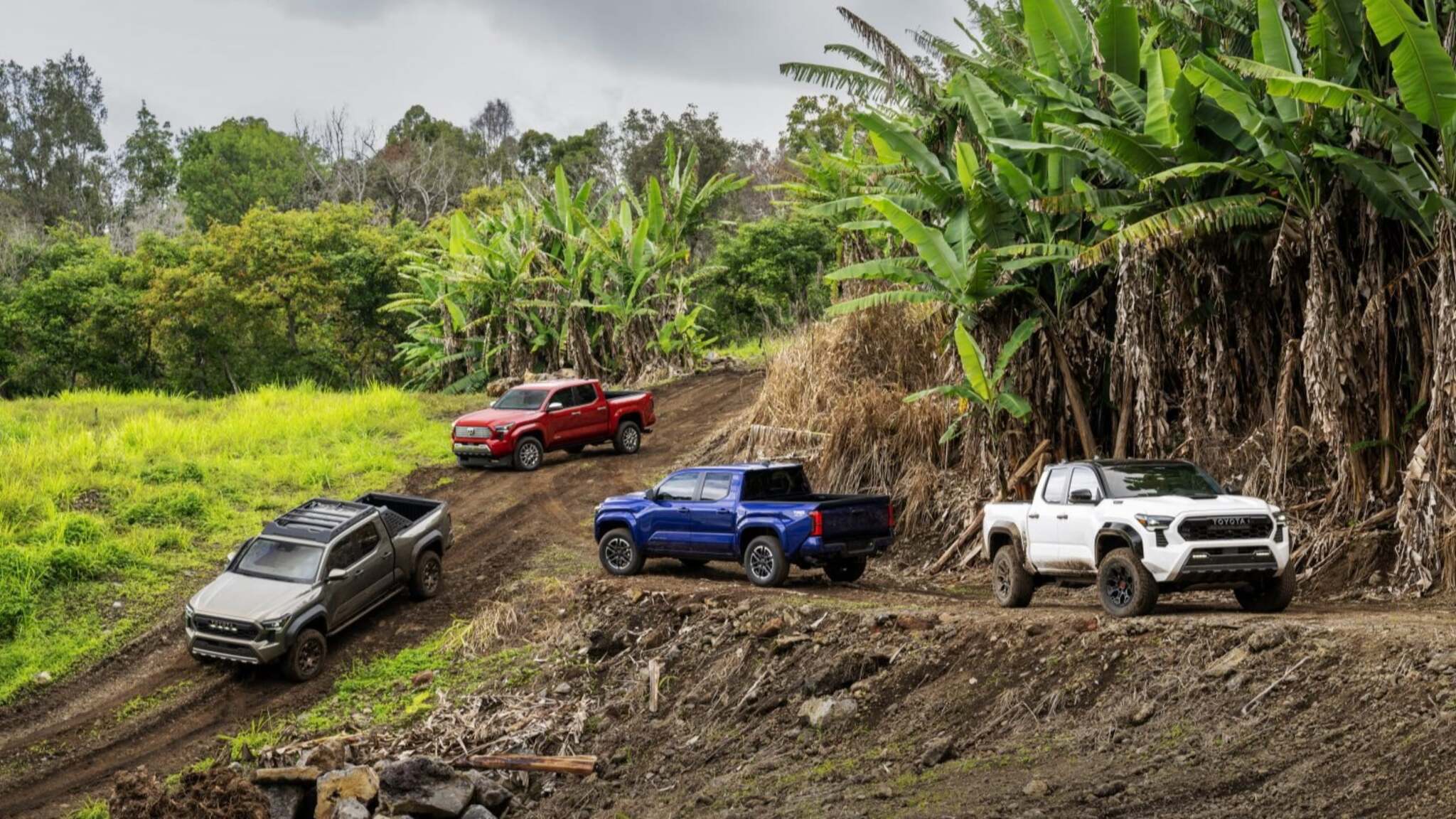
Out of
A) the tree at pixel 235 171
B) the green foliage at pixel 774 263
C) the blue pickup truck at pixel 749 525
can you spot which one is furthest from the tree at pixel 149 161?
the blue pickup truck at pixel 749 525

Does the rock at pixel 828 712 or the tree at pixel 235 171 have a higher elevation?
the tree at pixel 235 171

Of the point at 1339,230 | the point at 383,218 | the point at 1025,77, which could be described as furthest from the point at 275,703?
the point at 383,218

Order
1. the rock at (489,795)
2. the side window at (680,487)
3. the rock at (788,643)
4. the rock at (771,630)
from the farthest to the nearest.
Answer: the side window at (680,487)
the rock at (771,630)
the rock at (788,643)
the rock at (489,795)

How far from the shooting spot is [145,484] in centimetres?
2352

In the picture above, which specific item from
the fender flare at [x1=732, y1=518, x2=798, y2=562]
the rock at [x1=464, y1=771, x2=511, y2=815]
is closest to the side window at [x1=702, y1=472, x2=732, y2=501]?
the fender flare at [x1=732, y1=518, x2=798, y2=562]

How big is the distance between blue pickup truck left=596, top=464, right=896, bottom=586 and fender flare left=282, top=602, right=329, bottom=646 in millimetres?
3830

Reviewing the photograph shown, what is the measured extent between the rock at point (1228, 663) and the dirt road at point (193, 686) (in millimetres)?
10380

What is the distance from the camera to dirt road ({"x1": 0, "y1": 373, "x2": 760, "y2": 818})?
46.7ft

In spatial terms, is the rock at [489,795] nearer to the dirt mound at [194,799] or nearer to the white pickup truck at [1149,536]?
the dirt mound at [194,799]

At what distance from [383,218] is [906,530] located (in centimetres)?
4656

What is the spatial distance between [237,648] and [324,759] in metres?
3.22

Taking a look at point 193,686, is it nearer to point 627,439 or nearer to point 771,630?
point 771,630

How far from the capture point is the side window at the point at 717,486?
17.3 metres

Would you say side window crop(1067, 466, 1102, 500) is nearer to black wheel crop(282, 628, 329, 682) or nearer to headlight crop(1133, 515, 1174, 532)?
headlight crop(1133, 515, 1174, 532)
